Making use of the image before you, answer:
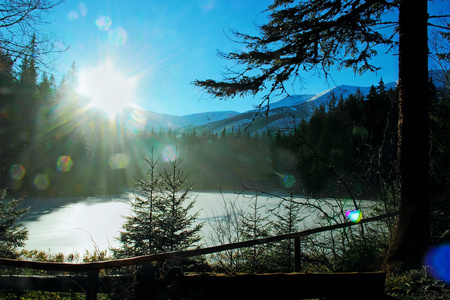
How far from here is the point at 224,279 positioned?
2.67m

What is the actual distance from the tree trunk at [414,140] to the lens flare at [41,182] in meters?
45.8

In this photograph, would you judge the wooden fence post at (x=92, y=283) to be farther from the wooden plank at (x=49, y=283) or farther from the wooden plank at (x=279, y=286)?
the wooden plank at (x=49, y=283)

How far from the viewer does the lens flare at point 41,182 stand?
126 ft

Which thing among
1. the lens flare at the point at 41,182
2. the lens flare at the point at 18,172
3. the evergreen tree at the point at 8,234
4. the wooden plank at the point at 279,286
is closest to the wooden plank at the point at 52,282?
the wooden plank at the point at 279,286

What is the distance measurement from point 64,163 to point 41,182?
455 cm

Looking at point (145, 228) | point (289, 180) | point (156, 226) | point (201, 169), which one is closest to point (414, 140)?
point (289, 180)

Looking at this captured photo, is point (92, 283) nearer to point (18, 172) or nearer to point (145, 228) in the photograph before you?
point (145, 228)

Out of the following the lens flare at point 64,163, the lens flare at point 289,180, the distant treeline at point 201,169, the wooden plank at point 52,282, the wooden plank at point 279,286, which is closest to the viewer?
the wooden plank at point 279,286

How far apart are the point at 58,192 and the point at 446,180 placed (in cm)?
4538

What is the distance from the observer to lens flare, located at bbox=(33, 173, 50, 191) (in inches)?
1516

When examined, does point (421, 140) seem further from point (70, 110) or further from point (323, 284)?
point (70, 110)

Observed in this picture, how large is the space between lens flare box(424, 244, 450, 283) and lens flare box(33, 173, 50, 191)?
46.1 metres

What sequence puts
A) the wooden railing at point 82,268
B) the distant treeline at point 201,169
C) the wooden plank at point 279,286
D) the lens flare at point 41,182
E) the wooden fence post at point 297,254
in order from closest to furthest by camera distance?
the wooden railing at point 82,268, the wooden plank at point 279,286, the wooden fence post at point 297,254, the distant treeline at point 201,169, the lens flare at point 41,182

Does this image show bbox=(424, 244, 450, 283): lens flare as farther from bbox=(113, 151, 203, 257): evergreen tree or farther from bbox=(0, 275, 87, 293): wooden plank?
bbox=(113, 151, 203, 257): evergreen tree
